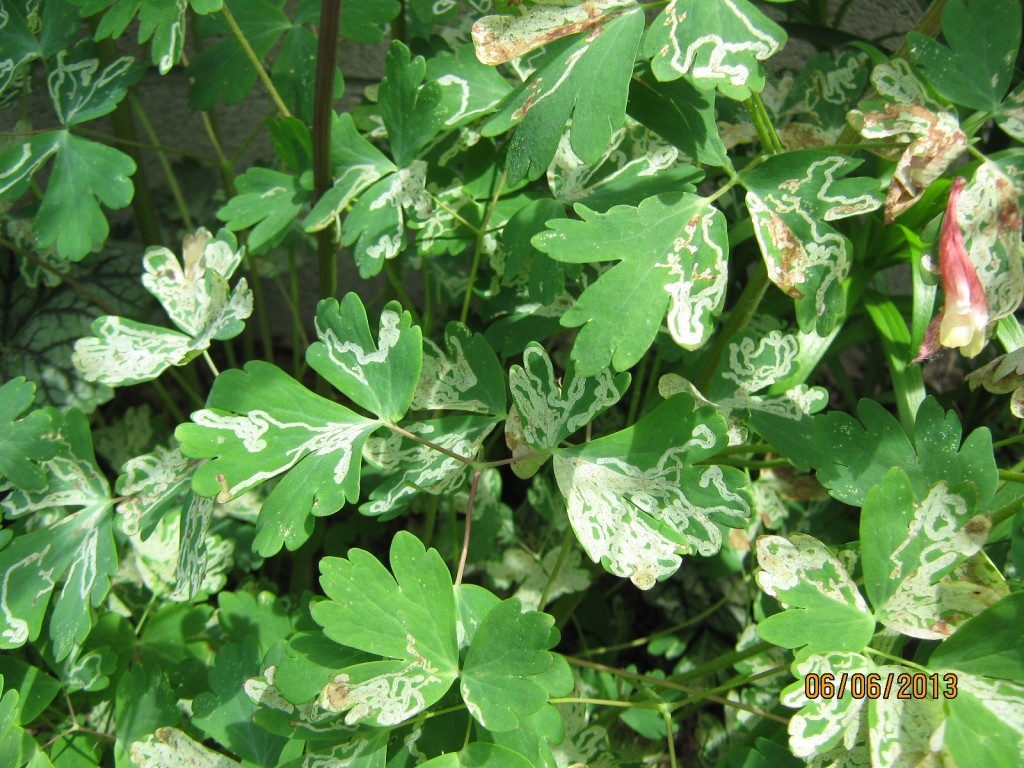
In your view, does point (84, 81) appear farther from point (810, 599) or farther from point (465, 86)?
point (810, 599)

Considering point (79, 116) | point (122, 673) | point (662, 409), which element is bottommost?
point (122, 673)

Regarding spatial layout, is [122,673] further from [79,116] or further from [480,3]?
[480,3]

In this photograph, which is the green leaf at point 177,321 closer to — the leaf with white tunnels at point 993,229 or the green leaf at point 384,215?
the green leaf at point 384,215

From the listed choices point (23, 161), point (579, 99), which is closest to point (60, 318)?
point (23, 161)

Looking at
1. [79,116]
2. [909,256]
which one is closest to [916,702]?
[909,256]

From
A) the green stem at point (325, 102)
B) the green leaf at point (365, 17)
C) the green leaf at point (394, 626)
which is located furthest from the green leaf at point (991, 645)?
the green leaf at point (365, 17)

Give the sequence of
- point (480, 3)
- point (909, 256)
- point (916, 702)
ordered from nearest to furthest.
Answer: point (916, 702), point (909, 256), point (480, 3)
